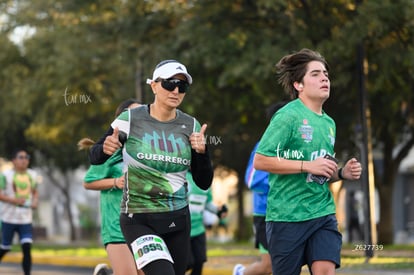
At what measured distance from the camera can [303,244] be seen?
6.55 m

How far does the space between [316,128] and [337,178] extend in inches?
14.6

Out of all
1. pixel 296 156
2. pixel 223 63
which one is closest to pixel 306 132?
pixel 296 156

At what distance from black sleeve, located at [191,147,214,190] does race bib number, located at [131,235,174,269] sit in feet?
1.54

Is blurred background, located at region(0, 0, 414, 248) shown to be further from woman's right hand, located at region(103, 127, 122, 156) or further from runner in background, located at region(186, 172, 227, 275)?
runner in background, located at region(186, 172, 227, 275)

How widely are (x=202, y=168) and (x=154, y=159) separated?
31cm

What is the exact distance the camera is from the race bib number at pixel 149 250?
6.57 meters

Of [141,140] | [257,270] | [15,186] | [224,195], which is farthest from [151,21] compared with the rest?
[224,195]

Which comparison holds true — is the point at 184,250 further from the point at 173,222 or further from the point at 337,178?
the point at 337,178

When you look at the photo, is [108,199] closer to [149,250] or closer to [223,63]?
[149,250]

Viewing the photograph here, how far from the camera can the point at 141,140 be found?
22.1 feet

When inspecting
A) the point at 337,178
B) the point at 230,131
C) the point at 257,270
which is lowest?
the point at 257,270

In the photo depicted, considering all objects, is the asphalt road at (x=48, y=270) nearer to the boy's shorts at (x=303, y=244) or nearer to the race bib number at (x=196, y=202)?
the race bib number at (x=196, y=202)

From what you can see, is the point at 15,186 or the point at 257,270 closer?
the point at 257,270

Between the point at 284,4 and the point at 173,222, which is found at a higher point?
the point at 284,4
